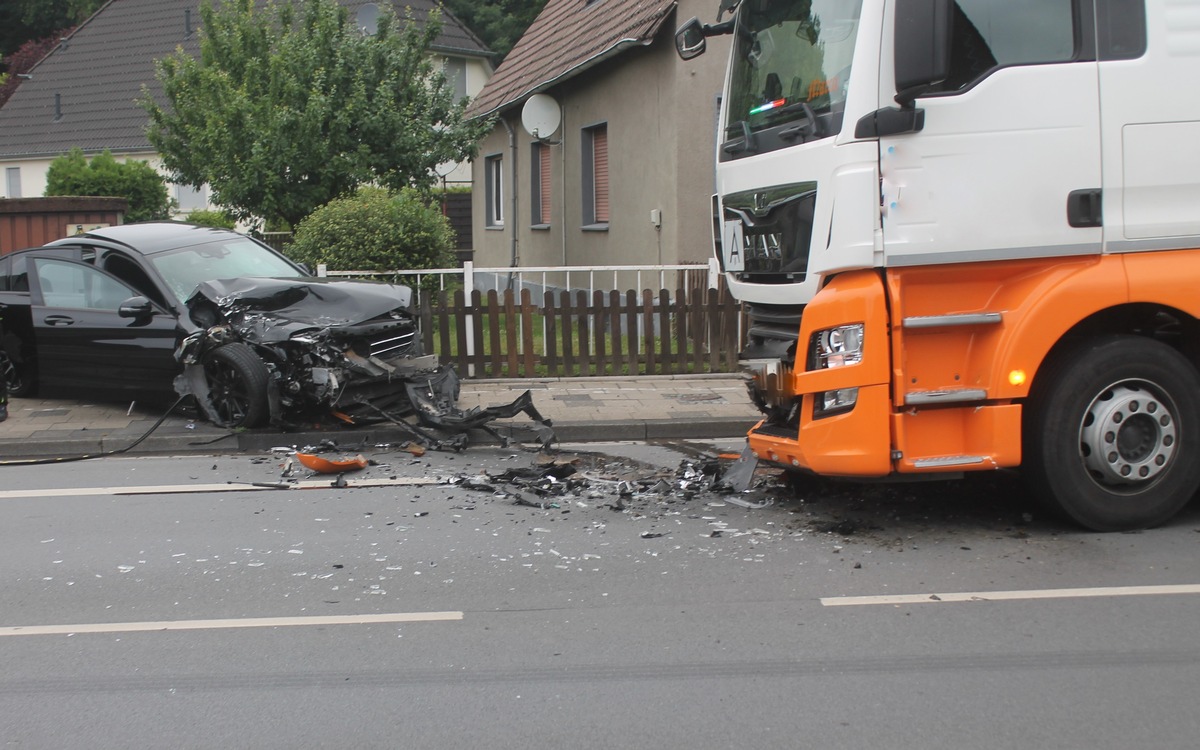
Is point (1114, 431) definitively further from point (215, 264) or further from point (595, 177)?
point (595, 177)

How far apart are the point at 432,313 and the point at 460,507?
4530 millimetres

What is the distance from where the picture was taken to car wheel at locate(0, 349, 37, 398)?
10539mm

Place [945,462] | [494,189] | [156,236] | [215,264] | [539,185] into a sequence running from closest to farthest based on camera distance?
[945,462] < [215,264] < [156,236] < [539,185] < [494,189]

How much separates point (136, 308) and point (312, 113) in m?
6.53

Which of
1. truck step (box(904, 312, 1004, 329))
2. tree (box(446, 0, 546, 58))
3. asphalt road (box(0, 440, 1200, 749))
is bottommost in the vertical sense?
asphalt road (box(0, 440, 1200, 749))

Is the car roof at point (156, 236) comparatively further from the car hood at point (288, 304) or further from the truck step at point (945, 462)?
the truck step at point (945, 462)

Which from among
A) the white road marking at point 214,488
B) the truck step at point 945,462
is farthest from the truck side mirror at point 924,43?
the white road marking at point 214,488

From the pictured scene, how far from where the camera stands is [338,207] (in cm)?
1339

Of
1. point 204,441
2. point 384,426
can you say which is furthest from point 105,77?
point 384,426

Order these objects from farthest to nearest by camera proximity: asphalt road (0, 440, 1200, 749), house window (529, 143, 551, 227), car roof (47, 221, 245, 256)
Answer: house window (529, 143, 551, 227) → car roof (47, 221, 245, 256) → asphalt road (0, 440, 1200, 749)

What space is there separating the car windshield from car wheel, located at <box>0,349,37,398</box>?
181 cm

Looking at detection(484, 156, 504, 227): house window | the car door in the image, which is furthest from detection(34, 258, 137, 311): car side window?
detection(484, 156, 504, 227): house window

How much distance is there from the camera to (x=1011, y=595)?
5117 mm

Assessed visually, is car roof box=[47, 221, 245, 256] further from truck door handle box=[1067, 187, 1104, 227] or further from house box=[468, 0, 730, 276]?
truck door handle box=[1067, 187, 1104, 227]
